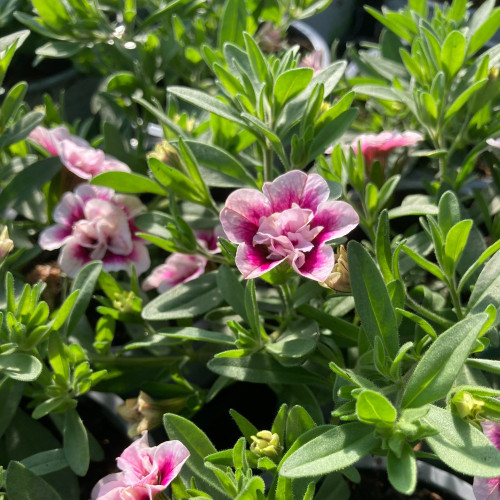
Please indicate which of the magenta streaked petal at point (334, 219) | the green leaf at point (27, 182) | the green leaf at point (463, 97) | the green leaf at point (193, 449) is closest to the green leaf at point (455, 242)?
the magenta streaked petal at point (334, 219)

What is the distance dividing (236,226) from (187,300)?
0.67 feet

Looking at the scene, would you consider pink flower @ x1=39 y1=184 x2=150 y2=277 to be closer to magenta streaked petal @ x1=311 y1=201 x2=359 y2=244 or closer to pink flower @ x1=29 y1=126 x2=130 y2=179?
pink flower @ x1=29 y1=126 x2=130 y2=179

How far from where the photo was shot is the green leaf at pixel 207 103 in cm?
79

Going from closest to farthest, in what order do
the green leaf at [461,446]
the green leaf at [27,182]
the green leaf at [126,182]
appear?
1. the green leaf at [461,446]
2. the green leaf at [126,182]
3. the green leaf at [27,182]

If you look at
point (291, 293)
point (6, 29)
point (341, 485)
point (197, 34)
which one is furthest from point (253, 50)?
point (6, 29)

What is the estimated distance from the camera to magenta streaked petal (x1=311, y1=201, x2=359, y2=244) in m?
0.64

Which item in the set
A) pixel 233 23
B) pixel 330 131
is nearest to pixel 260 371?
pixel 330 131

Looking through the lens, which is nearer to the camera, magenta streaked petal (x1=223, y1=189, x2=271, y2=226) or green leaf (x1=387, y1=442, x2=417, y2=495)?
green leaf (x1=387, y1=442, x2=417, y2=495)

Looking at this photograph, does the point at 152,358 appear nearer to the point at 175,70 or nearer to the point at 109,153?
the point at 109,153

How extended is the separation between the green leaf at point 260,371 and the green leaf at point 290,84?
0.30 m

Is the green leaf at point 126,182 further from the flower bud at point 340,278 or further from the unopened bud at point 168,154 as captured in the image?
the flower bud at point 340,278

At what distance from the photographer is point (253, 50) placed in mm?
802

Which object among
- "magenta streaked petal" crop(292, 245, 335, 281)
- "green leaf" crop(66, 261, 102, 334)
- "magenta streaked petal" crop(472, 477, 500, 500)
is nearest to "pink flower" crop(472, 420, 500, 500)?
"magenta streaked petal" crop(472, 477, 500, 500)

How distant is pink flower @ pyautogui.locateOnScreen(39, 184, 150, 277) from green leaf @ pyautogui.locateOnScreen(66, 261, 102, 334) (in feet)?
0.23
